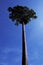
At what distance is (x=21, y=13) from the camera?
37.5m

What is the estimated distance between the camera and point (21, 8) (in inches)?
1486

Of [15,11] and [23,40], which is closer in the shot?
[23,40]

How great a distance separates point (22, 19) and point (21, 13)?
3.41 feet

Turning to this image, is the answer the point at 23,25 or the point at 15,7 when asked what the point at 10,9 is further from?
the point at 23,25

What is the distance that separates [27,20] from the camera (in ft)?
124

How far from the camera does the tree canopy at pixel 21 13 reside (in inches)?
1474

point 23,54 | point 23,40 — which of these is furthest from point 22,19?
point 23,54

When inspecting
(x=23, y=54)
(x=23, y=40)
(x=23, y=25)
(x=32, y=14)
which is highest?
(x=32, y=14)

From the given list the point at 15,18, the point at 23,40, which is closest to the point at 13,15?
the point at 15,18

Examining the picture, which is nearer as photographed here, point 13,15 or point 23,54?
point 23,54

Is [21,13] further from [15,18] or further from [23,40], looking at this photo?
[23,40]

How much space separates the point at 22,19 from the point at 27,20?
34.6 inches

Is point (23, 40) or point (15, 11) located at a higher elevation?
point (15, 11)

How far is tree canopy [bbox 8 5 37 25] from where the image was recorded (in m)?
37.4
